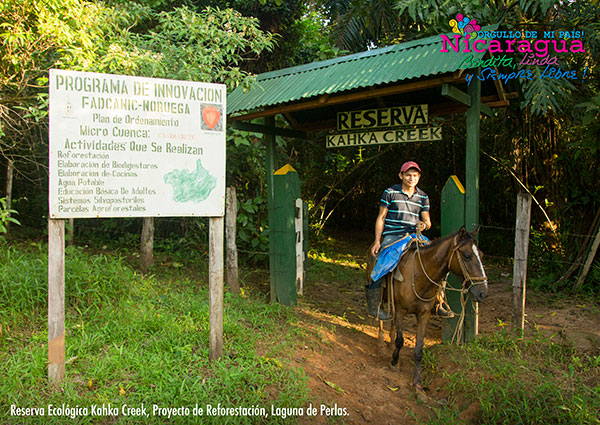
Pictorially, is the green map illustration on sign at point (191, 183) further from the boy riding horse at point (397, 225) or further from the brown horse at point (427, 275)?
the brown horse at point (427, 275)

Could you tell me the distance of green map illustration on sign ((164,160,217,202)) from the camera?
3930 millimetres

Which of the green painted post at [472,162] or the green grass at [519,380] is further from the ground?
the green painted post at [472,162]

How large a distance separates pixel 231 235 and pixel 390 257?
2.23 m

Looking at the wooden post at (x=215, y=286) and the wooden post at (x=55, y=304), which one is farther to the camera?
the wooden post at (x=215, y=286)

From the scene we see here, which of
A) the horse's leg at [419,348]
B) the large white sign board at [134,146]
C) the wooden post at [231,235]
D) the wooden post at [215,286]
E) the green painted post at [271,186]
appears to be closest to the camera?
the large white sign board at [134,146]

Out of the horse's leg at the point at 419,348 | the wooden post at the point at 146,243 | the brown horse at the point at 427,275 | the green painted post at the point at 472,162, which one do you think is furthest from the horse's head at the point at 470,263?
the wooden post at the point at 146,243

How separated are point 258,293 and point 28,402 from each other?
3626mm

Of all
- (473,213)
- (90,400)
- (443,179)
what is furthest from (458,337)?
(443,179)

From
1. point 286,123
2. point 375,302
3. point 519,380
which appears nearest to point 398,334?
point 375,302

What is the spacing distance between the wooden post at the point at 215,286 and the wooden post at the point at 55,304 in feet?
4.05

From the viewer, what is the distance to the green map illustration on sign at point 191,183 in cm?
393

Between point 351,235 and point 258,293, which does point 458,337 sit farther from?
point 351,235

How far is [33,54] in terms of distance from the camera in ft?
17.8

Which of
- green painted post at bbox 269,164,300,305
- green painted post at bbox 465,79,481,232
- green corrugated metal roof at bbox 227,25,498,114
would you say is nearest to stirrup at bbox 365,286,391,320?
green painted post at bbox 465,79,481,232
